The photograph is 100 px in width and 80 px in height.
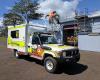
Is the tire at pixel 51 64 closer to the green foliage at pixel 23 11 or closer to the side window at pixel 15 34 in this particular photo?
the side window at pixel 15 34

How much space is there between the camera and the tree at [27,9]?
189ft

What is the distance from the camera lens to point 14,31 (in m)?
15.8

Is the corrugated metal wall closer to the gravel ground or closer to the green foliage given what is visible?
the gravel ground

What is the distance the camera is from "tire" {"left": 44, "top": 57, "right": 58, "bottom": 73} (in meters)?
10.7

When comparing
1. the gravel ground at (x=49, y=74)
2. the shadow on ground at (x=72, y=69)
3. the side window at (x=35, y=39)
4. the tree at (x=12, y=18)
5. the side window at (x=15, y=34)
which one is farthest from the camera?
the tree at (x=12, y=18)

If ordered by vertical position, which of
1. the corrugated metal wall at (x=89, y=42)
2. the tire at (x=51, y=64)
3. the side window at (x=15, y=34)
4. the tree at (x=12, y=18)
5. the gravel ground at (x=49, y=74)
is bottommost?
the gravel ground at (x=49, y=74)

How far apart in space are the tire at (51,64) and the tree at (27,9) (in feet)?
153

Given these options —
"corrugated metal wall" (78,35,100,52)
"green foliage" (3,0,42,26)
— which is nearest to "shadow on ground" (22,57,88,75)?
"corrugated metal wall" (78,35,100,52)

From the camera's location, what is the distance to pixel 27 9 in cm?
5766

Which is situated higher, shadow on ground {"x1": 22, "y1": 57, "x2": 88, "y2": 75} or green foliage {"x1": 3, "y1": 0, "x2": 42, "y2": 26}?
green foliage {"x1": 3, "y1": 0, "x2": 42, "y2": 26}

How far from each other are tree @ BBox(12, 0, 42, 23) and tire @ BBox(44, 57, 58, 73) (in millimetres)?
46603

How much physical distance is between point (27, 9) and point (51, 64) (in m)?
48.3

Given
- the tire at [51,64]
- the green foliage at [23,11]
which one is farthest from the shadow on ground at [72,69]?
the green foliage at [23,11]

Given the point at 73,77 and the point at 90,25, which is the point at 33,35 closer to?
the point at 73,77
